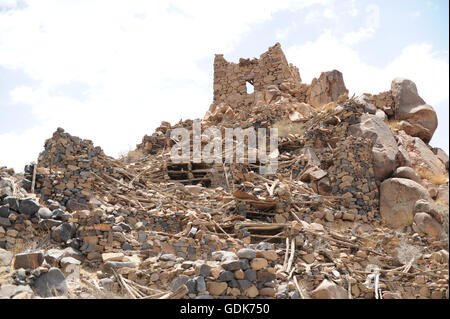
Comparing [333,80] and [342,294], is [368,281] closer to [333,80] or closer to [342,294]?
[342,294]

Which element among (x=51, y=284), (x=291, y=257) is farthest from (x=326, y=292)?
(x=51, y=284)

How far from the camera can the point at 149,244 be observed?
24.9 ft

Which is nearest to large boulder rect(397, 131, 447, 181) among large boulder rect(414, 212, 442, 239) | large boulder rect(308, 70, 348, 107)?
large boulder rect(414, 212, 442, 239)

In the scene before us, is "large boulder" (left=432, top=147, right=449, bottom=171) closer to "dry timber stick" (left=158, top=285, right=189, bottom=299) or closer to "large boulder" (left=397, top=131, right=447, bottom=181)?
"large boulder" (left=397, top=131, right=447, bottom=181)

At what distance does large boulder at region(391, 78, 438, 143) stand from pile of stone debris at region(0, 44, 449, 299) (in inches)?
1.8

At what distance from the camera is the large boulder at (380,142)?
11336 mm

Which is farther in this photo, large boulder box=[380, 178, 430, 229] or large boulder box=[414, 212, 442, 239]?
large boulder box=[380, 178, 430, 229]

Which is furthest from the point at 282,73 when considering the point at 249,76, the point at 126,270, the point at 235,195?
the point at 126,270

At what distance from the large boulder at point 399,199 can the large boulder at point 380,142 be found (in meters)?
0.57

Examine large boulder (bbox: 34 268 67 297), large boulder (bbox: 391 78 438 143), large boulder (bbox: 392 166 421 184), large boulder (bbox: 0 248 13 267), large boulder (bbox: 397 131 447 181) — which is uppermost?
large boulder (bbox: 391 78 438 143)

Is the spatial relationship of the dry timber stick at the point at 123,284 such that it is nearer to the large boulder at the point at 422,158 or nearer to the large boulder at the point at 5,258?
the large boulder at the point at 5,258

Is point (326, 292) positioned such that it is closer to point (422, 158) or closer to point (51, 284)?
point (51, 284)

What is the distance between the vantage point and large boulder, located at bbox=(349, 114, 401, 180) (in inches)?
446
